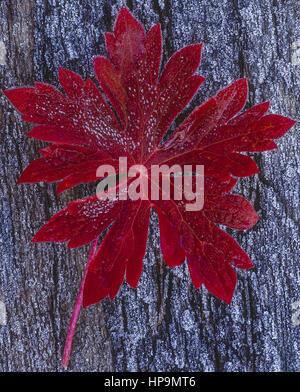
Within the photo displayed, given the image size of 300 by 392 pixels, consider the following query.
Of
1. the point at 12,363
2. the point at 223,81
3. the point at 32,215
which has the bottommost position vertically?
the point at 12,363

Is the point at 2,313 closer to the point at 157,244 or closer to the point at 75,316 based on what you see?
the point at 75,316

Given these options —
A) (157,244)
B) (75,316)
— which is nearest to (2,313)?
(75,316)

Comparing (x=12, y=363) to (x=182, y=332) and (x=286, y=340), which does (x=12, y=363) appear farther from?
(x=286, y=340)

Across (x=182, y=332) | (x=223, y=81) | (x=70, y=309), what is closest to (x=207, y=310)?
(x=182, y=332)

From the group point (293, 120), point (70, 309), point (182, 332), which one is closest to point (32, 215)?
point (70, 309)

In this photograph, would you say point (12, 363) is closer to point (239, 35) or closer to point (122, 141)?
point (122, 141)

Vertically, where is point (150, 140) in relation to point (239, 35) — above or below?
below
